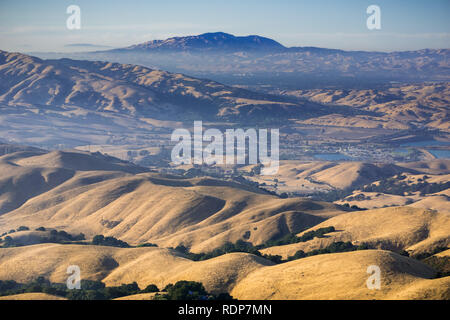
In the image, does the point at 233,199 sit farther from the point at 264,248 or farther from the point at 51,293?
the point at 51,293

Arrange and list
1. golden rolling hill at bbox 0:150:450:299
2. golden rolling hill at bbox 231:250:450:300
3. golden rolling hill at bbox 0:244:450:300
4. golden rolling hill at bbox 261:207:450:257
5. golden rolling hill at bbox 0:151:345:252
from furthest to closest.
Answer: golden rolling hill at bbox 0:151:345:252 → golden rolling hill at bbox 261:207:450:257 → golden rolling hill at bbox 0:150:450:299 → golden rolling hill at bbox 0:244:450:300 → golden rolling hill at bbox 231:250:450:300

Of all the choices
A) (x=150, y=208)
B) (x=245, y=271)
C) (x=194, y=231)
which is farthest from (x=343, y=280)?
(x=150, y=208)

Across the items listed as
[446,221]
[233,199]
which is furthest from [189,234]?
[446,221]

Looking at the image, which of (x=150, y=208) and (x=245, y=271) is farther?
(x=150, y=208)

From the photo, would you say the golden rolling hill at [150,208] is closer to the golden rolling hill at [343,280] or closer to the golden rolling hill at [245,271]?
the golden rolling hill at [245,271]

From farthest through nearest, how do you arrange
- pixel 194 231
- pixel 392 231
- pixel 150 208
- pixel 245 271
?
pixel 150 208
pixel 194 231
pixel 392 231
pixel 245 271

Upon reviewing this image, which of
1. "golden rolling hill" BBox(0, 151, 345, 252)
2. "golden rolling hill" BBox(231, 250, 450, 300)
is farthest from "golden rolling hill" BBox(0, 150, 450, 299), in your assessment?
"golden rolling hill" BBox(0, 151, 345, 252)

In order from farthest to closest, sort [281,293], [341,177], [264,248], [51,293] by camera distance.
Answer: [341,177] → [264,248] → [51,293] → [281,293]

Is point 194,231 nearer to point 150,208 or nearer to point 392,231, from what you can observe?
point 150,208

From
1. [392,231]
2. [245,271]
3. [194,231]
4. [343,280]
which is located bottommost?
[194,231]

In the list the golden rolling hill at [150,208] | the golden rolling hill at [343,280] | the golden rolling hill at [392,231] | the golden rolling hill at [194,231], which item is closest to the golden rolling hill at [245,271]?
the golden rolling hill at [343,280]

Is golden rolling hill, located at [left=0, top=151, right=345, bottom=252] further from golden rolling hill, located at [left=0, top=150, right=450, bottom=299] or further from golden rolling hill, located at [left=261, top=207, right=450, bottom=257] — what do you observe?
golden rolling hill, located at [left=261, top=207, right=450, bottom=257]
